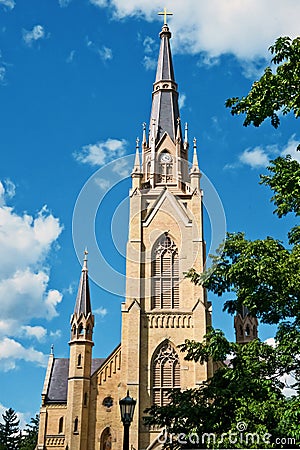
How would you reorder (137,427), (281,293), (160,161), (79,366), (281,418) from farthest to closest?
1. (160,161)
2. (79,366)
3. (137,427)
4. (281,293)
5. (281,418)

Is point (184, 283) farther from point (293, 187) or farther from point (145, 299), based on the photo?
point (293, 187)

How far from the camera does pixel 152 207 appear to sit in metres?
41.2

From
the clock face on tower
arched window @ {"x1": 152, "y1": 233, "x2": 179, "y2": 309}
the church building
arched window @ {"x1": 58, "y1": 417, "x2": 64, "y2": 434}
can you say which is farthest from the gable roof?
the clock face on tower

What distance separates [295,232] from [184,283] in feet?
67.6

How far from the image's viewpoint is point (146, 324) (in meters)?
37.2

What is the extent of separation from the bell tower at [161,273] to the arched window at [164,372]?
6cm

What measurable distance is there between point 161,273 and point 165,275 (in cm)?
31

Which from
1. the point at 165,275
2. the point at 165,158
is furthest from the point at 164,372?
the point at 165,158

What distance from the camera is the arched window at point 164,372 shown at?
116ft

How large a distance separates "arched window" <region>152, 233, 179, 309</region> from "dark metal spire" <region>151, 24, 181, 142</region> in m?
10.1

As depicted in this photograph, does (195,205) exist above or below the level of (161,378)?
above

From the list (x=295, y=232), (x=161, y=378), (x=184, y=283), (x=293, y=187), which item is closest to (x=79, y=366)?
(x=161, y=378)

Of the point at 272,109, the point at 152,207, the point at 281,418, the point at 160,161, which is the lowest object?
the point at 281,418

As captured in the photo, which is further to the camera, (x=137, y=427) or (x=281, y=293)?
(x=137, y=427)
